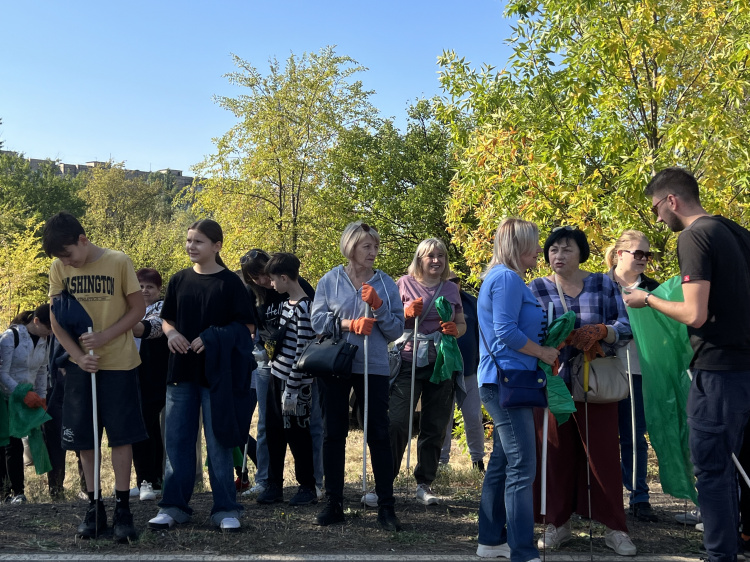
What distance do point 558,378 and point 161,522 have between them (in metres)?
2.71

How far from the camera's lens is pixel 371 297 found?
511 cm

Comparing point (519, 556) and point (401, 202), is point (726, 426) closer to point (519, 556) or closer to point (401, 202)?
point (519, 556)

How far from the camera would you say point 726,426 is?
13.0ft

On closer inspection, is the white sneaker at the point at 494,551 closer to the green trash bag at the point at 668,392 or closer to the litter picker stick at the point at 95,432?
the green trash bag at the point at 668,392

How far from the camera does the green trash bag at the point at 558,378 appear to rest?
434cm

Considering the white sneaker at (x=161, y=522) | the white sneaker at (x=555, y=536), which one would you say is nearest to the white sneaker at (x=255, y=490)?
the white sneaker at (x=161, y=522)

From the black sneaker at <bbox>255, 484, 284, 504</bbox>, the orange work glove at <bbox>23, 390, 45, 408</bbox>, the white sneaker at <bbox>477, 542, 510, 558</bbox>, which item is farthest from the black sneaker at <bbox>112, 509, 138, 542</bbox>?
the orange work glove at <bbox>23, 390, 45, 408</bbox>

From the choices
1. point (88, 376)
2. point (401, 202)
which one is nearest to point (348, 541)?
point (88, 376)

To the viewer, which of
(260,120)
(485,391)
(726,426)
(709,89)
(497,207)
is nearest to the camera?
(726,426)

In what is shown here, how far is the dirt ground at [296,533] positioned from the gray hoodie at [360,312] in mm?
1087

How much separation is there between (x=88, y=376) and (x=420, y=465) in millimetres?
2664

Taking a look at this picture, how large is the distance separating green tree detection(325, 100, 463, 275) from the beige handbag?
13997 millimetres

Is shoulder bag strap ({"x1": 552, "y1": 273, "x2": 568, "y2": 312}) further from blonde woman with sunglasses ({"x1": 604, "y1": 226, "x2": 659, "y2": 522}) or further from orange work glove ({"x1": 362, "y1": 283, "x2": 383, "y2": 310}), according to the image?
orange work glove ({"x1": 362, "y1": 283, "x2": 383, "y2": 310})

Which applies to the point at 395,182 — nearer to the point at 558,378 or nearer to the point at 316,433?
the point at 316,433
